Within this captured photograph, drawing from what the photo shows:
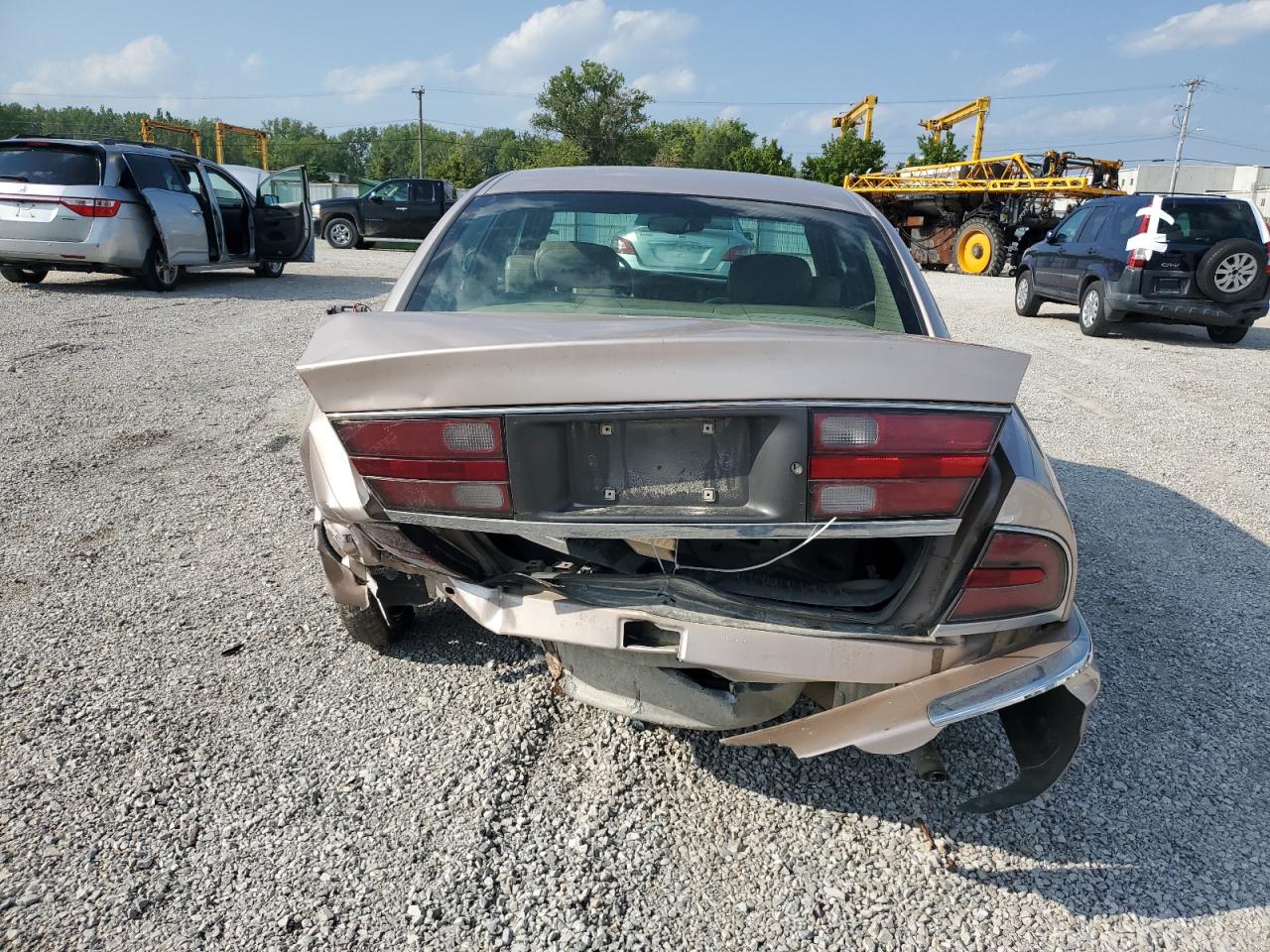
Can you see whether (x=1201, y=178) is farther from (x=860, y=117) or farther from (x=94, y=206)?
(x=94, y=206)

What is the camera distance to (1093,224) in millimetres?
Result: 10656

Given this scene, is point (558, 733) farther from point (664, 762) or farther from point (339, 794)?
point (339, 794)

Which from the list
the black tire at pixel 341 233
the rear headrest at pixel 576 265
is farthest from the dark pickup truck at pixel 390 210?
the rear headrest at pixel 576 265

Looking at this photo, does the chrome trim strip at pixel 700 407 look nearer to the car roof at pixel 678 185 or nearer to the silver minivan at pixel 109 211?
the car roof at pixel 678 185

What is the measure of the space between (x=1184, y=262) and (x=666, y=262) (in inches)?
354

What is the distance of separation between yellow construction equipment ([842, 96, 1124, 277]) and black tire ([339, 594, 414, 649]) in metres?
17.3

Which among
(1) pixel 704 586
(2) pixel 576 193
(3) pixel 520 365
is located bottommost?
(1) pixel 704 586

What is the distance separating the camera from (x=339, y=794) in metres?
2.22

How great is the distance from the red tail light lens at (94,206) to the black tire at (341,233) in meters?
11.9

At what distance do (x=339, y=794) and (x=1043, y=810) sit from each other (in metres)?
1.86

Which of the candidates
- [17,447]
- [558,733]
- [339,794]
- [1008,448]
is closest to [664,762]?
[558,733]

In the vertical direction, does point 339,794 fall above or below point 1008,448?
below

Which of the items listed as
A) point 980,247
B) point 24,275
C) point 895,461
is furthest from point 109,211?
point 980,247

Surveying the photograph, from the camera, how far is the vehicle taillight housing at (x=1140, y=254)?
964 centimetres
